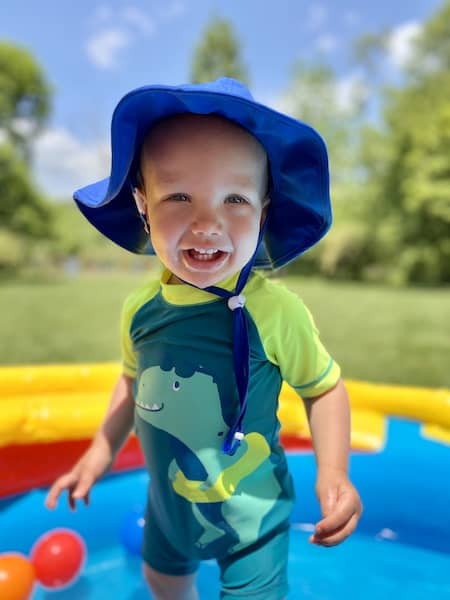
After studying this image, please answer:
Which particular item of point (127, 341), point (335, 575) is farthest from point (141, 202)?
point (335, 575)

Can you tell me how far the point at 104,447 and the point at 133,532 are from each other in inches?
26.5

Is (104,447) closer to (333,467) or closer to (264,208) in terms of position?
(333,467)

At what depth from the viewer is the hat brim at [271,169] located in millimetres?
874

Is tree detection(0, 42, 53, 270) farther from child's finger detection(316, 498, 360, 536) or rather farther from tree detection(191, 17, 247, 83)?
child's finger detection(316, 498, 360, 536)

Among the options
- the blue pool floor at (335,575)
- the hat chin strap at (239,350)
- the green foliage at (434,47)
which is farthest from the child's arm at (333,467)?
the green foliage at (434,47)

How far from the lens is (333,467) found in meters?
1.02

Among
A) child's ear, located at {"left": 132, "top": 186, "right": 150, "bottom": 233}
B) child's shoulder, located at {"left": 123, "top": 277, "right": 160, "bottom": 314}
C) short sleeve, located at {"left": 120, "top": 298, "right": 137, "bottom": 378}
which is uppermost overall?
child's ear, located at {"left": 132, "top": 186, "right": 150, "bottom": 233}

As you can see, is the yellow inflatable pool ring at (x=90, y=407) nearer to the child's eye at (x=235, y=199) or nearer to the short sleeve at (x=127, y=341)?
the short sleeve at (x=127, y=341)

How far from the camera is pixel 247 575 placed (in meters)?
1.05

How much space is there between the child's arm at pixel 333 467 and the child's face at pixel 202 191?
0.34 metres

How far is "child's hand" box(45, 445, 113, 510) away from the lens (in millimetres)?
1221

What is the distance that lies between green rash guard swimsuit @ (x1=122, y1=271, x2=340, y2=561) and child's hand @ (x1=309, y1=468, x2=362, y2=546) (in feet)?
0.43

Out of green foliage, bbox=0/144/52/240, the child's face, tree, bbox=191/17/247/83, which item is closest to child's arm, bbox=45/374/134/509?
the child's face

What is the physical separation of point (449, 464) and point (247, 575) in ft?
3.51
